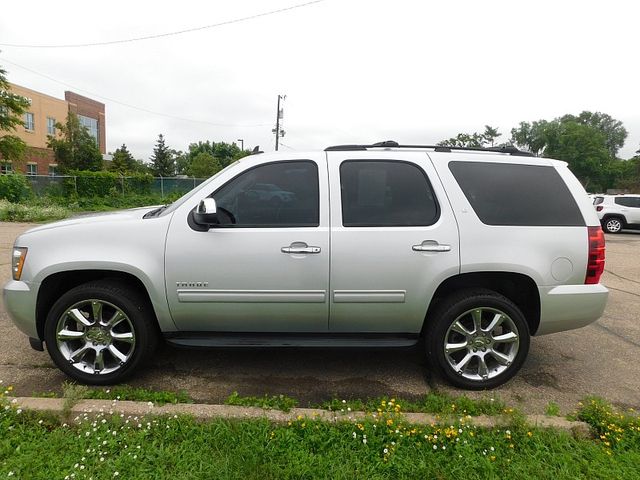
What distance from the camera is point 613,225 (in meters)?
16.7

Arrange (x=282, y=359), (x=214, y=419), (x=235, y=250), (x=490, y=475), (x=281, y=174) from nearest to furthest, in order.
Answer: (x=490, y=475) < (x=214, y=419) < (x=235, y=250) < (x=281, y=174) < (x=282, y=359)

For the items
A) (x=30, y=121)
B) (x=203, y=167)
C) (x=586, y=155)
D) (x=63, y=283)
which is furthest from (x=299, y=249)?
(x=586, y=155)

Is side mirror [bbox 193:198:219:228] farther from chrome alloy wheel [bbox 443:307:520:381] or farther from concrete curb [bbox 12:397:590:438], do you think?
chrome alloy wheel [bbox 443:307:520:381]

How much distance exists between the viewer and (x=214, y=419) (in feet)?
8.57

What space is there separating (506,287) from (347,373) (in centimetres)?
149

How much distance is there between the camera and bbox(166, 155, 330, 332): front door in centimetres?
295

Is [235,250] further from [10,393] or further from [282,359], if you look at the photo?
[10,393]

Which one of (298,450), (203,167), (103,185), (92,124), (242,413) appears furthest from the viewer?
(203,167)

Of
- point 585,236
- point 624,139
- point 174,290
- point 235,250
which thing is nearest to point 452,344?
point 585,236

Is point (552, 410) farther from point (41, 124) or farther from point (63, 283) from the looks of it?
point (41, 124)

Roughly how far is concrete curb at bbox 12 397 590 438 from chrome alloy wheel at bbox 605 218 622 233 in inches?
689

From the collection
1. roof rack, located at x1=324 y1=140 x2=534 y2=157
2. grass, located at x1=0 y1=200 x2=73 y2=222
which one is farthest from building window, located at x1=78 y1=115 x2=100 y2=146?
roof rack, located at x1=324 y1=140 x2=534 y2=157

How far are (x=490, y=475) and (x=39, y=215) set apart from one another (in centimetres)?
1850

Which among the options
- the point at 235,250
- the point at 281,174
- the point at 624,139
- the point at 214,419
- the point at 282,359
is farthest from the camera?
the point at 624,139
